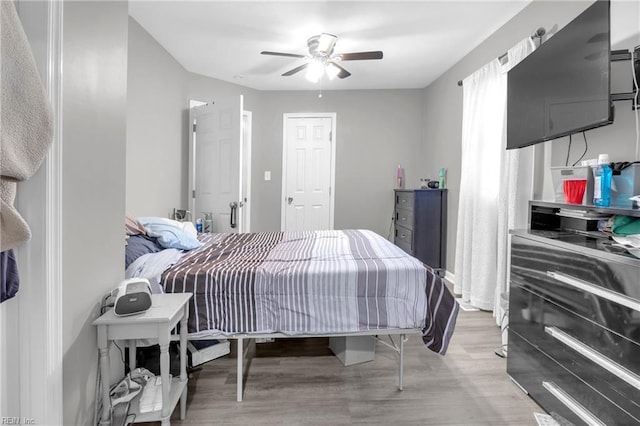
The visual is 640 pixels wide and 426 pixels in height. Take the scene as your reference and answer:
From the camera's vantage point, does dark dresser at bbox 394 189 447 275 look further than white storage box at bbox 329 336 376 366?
Yes

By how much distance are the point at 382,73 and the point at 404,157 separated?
4.25 feet

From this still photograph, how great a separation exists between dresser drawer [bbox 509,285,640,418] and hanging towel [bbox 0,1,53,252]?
2.07 m

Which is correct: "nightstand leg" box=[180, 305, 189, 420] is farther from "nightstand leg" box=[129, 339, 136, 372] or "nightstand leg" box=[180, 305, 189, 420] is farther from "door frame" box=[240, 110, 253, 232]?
"door frame" box=[240, 110, 253, 232]

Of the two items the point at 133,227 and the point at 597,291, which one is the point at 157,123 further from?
the point at 597,291

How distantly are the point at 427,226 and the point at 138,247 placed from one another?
3.18 metres

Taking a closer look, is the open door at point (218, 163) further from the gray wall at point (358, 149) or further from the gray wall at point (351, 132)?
the gray wall at point (358, 149)

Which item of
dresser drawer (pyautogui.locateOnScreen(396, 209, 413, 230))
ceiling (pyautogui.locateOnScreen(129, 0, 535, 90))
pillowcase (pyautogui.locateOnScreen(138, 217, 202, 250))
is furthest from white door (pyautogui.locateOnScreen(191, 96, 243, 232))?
dresser drawer (pyautogui.locateOnScreen(396, 209, 413, 230))

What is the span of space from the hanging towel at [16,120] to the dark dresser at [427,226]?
3613 millimetres

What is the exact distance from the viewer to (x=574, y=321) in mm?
1459

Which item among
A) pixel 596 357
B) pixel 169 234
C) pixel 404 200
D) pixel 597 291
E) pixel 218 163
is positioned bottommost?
pixel 596 357

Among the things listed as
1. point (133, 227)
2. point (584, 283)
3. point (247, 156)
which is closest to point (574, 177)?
point (584, 283)

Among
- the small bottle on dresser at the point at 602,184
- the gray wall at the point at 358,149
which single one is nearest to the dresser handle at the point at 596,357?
the small bottle on dresser at the point at 602,184

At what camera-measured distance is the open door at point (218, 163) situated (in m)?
3.71

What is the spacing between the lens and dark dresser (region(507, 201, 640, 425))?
1226 millimetres
